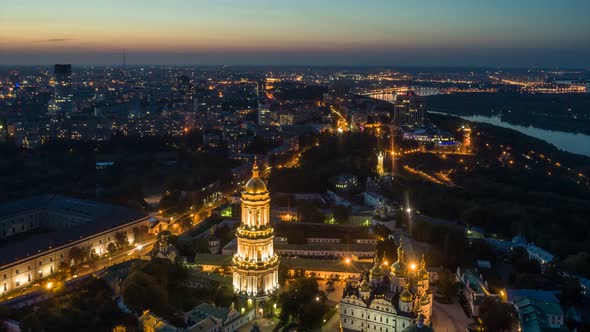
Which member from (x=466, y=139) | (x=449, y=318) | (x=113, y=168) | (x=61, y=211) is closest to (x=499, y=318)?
(x=449, y=318)

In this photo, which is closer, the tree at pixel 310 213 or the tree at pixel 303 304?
the tree at pixel 303 304

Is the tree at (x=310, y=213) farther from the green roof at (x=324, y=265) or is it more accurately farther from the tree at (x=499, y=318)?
the tree at (x=499, y=318)

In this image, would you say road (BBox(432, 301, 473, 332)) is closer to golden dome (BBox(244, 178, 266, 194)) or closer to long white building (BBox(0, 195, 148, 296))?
golden dome (BBox(244, 178, 266, 194))

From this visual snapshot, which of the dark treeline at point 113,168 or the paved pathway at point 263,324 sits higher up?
the dark treeline at point 113,168

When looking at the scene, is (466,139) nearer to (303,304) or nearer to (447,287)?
(447,287)

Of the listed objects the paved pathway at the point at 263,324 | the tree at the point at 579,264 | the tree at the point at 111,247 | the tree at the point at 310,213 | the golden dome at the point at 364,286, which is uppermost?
the golden dome at the point at 364,286

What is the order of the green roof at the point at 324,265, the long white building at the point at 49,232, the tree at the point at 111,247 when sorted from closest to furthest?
the long white building at the point at 49,232
the green roof at the point at 324,265
the tree at the point at 111,247

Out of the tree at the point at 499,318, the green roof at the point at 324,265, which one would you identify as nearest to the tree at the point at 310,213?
the green roof at the point at 324,265

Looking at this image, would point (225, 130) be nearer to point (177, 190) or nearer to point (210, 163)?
point (210, 163)
